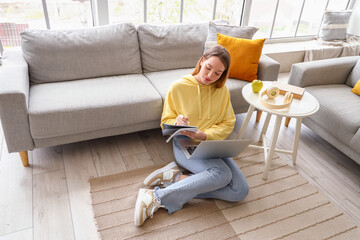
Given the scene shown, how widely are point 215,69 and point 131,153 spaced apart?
890mm

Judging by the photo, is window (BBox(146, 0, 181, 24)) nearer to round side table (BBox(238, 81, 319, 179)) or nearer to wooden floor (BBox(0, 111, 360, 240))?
wooden floor (BBox(0, 111, 360, 240))

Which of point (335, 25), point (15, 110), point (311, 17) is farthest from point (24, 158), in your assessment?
point (311, 17)

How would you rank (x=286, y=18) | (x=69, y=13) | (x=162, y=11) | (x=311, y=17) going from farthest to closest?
(x=311, y=17) → (x=286, y=18) → (x=162, y=11) → (x=69, y=13)

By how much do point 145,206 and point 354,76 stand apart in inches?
80.6

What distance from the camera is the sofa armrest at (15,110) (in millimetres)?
1611

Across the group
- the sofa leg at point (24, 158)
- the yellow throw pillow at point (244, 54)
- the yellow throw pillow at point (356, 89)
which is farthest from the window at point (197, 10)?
the sofa leg at point (24, 158)

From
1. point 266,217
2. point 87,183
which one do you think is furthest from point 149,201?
point 266,217

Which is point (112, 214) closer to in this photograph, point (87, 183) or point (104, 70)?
point (87, 183)

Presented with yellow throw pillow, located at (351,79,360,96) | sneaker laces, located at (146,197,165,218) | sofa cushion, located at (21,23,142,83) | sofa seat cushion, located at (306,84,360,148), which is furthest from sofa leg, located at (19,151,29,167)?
yellow throw pillow, located at (351,79,360,96)

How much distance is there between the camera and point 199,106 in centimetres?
177

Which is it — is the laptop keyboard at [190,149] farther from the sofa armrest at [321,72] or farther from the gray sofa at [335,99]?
the sofa armrest at [321,72]

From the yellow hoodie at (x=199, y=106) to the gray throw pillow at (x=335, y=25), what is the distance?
106 inches

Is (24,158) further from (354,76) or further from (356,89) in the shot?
(354,76)

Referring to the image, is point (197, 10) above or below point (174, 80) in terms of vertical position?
above
